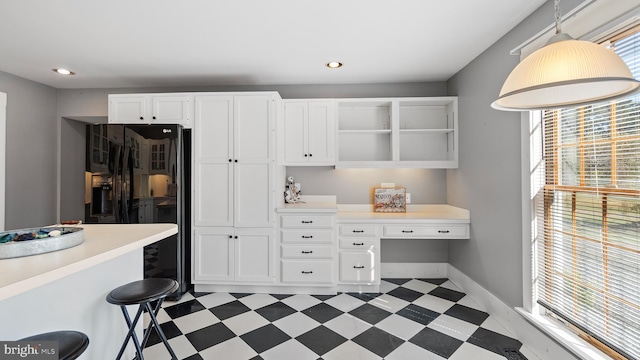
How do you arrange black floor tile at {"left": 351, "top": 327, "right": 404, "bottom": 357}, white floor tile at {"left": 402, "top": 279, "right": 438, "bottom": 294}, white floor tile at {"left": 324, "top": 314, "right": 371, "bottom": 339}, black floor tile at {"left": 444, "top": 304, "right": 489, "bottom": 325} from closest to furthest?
black floor tile at {"left": 351, "top": 327, "right": 404, "bottom": 357} < white floor tile at {"left": 324, "top": 314, "right": 371, "bottom": 339} < black floor tile at {"left": 444, "top": 304, "right": 489, "bottom": 325} < white floor tile at {"left": 402, "top": 279, "right": 438, "bottom": 294}

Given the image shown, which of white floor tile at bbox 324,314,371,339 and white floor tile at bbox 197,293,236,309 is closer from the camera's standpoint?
white floor tile at bbox 324,314,371,339

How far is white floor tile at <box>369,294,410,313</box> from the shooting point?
8.30 ft

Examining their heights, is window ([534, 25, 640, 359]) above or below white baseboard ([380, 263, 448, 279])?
above

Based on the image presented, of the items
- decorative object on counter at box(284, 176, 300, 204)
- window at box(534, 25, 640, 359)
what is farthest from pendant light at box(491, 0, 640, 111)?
decorative object on counter at box(284, 176, 300, 204)

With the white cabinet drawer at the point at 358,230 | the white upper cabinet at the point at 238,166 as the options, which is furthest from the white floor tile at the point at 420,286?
the white upper cabinet at the point at 238,166

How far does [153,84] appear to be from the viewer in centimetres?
326

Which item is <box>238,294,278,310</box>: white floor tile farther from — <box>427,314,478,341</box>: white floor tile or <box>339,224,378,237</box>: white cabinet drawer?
<box>427,314,478,341</box>: white floor tile

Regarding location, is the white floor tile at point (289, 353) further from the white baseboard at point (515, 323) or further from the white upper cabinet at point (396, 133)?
the white upper cabinet at point (396, 133)

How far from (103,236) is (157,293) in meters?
0.41

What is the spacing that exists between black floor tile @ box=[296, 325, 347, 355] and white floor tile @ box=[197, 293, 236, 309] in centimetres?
100

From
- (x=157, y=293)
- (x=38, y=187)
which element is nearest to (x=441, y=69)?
(x=157, y=293)

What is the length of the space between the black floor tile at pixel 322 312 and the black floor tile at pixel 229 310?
58 cm

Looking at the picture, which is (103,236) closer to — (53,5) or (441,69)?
(53,5)

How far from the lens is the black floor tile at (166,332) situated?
6.66ft
